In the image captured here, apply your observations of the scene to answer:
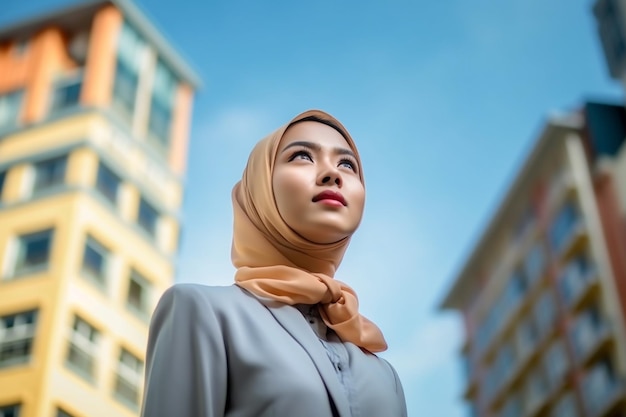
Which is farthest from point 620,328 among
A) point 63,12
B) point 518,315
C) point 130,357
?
point 63,12

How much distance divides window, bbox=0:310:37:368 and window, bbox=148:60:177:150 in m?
4.05

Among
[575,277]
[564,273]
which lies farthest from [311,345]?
[564,273]

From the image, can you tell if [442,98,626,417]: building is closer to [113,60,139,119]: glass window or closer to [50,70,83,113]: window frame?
[113,60,139,119]: glass window

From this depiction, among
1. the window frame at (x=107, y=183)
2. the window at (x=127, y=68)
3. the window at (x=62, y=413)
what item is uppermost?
the window at (x=127, y=68)

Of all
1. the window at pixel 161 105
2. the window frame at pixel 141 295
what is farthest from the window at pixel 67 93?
the window frame at pixel 141 295

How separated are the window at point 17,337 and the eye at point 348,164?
29.9 ft

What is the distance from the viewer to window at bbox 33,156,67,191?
11.9m

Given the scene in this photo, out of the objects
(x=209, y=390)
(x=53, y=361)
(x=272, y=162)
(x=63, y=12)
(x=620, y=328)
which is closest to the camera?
(x=209, y=390)

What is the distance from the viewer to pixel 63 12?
1363 cm

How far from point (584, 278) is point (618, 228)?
1.24 m

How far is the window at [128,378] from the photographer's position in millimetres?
10742

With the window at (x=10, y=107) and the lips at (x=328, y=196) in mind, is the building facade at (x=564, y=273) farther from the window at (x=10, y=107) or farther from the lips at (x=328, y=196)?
the lips at (x=328, y=196)

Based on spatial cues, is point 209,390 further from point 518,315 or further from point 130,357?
point 518,315

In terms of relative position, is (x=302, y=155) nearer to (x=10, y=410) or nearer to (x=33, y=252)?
(x=10, y=410)
